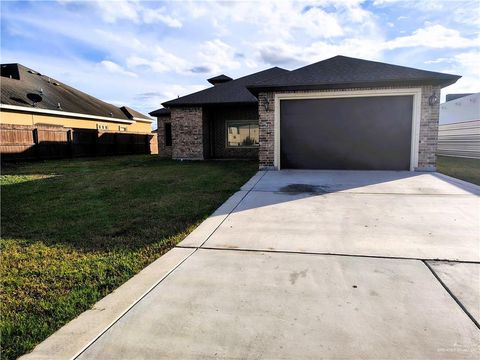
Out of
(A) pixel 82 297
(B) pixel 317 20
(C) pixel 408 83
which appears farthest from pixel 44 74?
(A) pixel 82 297

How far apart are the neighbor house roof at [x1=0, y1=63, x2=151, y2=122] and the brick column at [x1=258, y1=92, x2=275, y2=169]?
44.5 ft

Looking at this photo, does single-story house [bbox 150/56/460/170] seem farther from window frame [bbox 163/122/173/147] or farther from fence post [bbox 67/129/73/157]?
fence post [bbox 67/129/73/157]

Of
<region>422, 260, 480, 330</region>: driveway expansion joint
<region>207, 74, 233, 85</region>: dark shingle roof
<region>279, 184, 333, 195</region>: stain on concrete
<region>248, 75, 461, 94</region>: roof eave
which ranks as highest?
<region>207, 74, 233, 85</region>: dark shingle roof

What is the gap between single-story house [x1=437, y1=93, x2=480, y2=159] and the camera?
49.3 ft

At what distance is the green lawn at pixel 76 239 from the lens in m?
2.53

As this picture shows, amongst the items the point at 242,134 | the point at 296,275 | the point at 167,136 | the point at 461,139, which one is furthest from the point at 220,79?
the point at 296,275

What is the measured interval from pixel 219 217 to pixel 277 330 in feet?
10.1

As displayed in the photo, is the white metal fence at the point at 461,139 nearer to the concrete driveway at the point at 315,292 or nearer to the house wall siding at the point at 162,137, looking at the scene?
the concrete driveway at the point at 315,292

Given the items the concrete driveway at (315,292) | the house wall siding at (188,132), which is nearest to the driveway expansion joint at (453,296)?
the concrete driveway at (315,292)

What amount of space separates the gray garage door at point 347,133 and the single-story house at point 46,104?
1473cm

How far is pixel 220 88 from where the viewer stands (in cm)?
1753

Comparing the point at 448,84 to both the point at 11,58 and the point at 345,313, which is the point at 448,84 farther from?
the point at 11,58

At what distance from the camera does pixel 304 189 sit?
7.38m

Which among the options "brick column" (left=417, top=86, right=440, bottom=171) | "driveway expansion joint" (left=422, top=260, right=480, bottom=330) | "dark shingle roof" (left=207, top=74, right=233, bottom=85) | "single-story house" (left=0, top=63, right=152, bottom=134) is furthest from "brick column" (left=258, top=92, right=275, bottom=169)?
"single-story house" (left=0, top=63, right=152, bottom=134)
